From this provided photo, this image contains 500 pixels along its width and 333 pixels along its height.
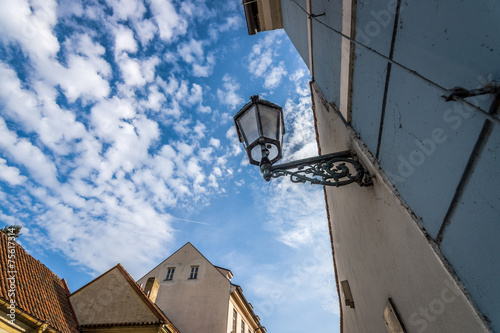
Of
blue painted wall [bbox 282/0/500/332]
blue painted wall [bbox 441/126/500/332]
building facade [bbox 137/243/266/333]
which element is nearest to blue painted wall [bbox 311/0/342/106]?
blue painted wall [bbox 282/0/500/332]

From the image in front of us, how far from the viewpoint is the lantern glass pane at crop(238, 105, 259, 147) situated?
314 centimetres

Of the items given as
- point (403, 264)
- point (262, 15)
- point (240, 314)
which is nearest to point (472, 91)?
point (403, 264)

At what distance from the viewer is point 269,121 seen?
315 cm

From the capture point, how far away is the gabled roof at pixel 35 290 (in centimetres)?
794

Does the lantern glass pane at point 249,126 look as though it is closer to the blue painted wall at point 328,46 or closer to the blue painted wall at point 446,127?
the blue painted wall at point 328,46

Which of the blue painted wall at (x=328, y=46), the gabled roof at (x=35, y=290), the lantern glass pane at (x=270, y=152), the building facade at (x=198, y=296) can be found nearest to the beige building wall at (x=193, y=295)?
the building facade at (x=198, y=296)

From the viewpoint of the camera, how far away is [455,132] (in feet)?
3.68

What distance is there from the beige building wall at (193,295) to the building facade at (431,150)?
1347 cm

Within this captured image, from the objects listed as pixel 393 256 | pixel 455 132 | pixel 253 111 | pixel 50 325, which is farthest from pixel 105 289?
pixel 455 132

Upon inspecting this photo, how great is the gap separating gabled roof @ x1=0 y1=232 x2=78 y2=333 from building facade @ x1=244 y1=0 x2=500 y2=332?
966 centimetres

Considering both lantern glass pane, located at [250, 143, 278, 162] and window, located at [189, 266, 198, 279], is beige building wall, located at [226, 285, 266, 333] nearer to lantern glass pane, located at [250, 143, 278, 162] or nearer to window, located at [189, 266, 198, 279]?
window, located at [189, 266, 198, 279]

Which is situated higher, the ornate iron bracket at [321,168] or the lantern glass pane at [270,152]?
the lantern glass pane at [270,152]

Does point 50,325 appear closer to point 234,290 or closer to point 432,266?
point 234,290

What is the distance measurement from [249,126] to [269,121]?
0.87ft
